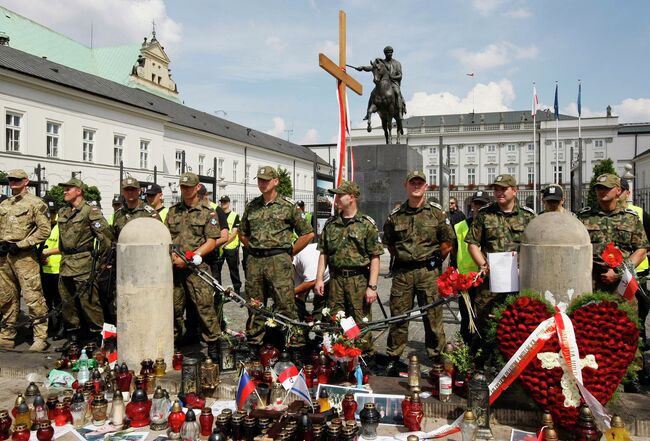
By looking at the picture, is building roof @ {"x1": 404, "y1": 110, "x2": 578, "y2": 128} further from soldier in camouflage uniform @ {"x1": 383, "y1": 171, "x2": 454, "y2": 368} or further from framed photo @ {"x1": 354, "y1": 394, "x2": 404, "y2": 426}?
framed photo @ {"x1": 354, "y1": 394, "x2": 404, "y2": 426}

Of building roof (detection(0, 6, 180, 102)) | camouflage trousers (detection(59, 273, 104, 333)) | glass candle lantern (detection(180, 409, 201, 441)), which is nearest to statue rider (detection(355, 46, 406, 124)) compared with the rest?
camouflage trousers (detection(59, 273, 104, 333))

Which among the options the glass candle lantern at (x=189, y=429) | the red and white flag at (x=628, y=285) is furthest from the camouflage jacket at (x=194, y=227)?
the red and white flag at (x=628, y=285)

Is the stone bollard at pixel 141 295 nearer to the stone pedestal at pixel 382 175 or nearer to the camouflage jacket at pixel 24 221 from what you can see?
the camouflage jacket at pixel 24 221

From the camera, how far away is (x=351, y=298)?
5.45 meters

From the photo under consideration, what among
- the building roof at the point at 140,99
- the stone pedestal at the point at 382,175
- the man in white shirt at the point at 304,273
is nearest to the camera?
the man in white shirt at the point at 304,273

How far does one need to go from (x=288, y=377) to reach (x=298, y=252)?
1707 millimetres

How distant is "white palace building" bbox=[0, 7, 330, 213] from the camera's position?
3070cm

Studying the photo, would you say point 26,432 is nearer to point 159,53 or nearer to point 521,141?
point 159,53

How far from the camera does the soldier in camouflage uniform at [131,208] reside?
6527 millimetres

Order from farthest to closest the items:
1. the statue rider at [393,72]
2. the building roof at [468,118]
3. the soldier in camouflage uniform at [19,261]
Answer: the building roof at [468,118] < the statue rider at [393,72] < the soldier in camouflage uniform at [19,261]

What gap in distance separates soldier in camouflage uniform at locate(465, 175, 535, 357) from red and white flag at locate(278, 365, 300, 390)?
179 cm

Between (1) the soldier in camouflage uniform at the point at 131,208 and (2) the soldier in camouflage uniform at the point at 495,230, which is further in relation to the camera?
(1) the soldier in camouflage uniform at the point at 131,208

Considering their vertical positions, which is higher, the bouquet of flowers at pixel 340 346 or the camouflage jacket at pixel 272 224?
the camouflage jacket at pixel 272 224

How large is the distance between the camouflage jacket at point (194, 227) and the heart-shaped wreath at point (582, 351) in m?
3.40
